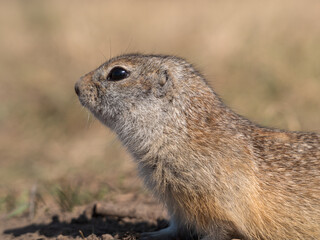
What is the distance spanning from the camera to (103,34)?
12461mm

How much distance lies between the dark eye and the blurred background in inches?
50.6

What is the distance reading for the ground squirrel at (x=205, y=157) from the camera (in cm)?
387

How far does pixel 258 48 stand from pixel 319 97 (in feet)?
6.96

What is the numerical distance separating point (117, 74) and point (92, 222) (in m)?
1.63

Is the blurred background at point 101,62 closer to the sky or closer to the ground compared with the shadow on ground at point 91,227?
closer to the sky

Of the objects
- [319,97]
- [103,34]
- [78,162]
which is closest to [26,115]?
[78,162]

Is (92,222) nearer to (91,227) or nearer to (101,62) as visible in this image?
(91,227)

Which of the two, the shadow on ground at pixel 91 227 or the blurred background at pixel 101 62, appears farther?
the blurred background at pixel 101 62

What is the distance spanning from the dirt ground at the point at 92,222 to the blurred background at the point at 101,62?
0.24 metres

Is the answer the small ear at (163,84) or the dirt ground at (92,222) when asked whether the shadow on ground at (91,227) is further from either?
the small ear at (163,84)

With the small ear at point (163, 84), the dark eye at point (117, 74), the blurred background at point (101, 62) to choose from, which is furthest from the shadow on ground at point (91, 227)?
the dark eye at point (117, 74)

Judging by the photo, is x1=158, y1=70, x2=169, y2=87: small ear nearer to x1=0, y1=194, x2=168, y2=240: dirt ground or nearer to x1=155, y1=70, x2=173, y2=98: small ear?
x1=155, y1=70, x2=173, y2=98: small ear

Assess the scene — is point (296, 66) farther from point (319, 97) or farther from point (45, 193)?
point (45, 193)

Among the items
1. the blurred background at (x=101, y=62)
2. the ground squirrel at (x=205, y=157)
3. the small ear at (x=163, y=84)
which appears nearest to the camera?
the ground squirrel at (x=205, y=157)
